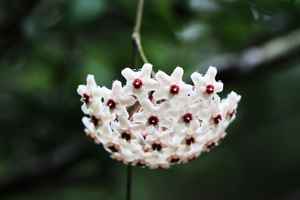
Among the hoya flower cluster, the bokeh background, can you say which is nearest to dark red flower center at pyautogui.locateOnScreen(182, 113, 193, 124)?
the hoya flower cluster

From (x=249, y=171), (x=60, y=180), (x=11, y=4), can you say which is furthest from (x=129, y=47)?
(x=249, y=171)

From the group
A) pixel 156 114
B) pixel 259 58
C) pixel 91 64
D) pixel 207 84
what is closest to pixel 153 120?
pixel 156 114

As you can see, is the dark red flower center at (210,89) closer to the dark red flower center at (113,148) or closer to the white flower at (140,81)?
the white flower at (140,81)

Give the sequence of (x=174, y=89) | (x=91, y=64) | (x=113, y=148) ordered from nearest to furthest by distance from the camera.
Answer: (x=174, y=89) < (x=113, y=148) < (x=91, y=64)

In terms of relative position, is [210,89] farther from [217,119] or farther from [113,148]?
[113,148]

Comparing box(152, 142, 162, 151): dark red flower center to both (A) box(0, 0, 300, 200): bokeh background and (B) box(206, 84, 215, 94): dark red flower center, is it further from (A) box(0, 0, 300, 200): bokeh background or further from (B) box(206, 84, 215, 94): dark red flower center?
(A) box(0, 0, 300, 200): bokeh background

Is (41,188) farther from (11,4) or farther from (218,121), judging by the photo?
(218,121)
